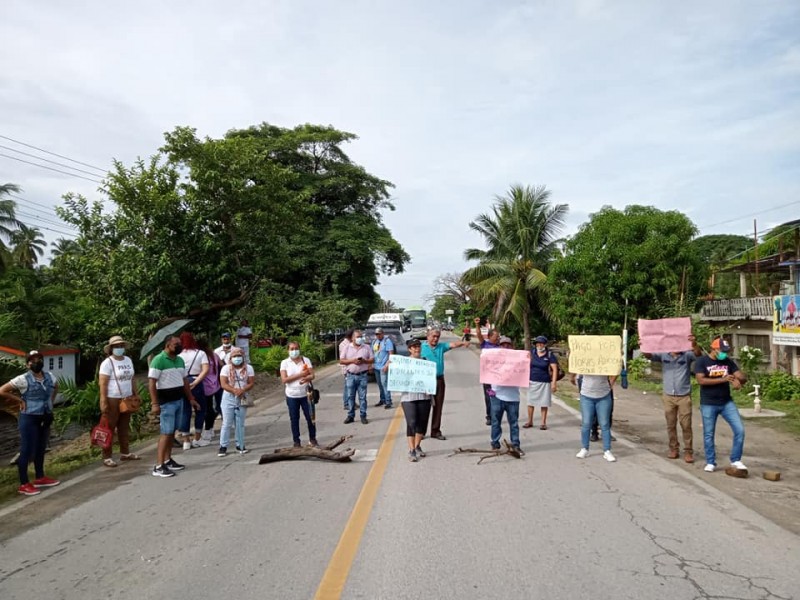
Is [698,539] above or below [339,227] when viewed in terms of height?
below

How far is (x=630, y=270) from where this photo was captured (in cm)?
1914

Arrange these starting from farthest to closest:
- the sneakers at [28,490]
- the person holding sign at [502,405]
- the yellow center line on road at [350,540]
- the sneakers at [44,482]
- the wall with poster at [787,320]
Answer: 1. the wall with poster at [787,320]
2. the person holding sign at [502,405]
3. the sneakers at [44,482]
4. the sneakers at [28,490]
5. the yellow center line on road at [350,540]

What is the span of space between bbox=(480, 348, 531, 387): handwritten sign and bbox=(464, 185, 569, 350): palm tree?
18975 mm

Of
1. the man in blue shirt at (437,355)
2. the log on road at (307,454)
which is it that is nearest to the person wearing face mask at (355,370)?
the man in blue shirt at (437,355)

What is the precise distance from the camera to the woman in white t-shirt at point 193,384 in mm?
8547

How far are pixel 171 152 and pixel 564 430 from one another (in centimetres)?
1271

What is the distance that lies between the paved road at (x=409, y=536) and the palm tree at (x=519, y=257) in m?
19.9

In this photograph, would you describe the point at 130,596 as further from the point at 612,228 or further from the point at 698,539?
the point at 612,228

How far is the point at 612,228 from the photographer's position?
19.6 metres

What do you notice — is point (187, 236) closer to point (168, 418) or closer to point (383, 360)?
point (383, 360)

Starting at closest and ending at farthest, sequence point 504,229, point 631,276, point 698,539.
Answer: point 698,539 < point 631,276 < point 504,229

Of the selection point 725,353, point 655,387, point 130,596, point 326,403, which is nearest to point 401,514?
point 130,596

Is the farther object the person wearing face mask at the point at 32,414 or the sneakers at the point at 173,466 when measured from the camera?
the sneakers at the point at 173,466

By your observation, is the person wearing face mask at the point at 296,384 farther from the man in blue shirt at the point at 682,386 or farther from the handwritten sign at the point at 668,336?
the man in blue shirt at the point at 682,386
